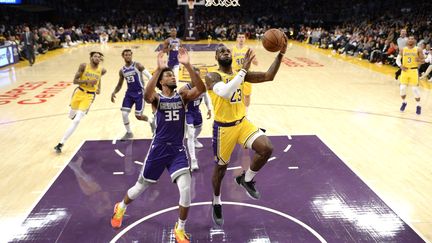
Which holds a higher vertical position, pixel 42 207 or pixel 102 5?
pixel 102 5

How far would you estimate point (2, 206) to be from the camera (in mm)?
4902

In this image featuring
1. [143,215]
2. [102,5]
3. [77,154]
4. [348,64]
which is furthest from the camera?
[102,5]

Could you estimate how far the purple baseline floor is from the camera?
166 inches

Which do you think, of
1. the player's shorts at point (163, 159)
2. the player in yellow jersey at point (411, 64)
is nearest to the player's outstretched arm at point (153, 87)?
the player's shorts at point (163, 159)

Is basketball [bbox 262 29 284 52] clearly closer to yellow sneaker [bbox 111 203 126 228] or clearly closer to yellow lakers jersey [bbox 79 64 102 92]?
yellow sneaker [bbox 111 203 126 228]

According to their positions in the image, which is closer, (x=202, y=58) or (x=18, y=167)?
(x=18, y=167)

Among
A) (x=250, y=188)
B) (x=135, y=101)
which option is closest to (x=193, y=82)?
(x=250, y=188)

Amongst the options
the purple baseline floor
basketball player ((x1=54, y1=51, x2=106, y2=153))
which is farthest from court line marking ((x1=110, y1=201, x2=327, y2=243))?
basketball player ((x1=54, y1=51, x2=106, y2=153))

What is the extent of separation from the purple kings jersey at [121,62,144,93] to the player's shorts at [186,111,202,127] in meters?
1.46

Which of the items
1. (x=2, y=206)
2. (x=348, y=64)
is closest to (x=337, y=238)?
(x=2, y=206)

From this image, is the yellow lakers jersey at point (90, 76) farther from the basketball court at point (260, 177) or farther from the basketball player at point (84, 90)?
the basketball court at point (260, 177)

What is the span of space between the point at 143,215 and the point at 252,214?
1292mm

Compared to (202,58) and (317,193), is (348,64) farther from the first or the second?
(317,193)

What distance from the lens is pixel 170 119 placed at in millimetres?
3949
